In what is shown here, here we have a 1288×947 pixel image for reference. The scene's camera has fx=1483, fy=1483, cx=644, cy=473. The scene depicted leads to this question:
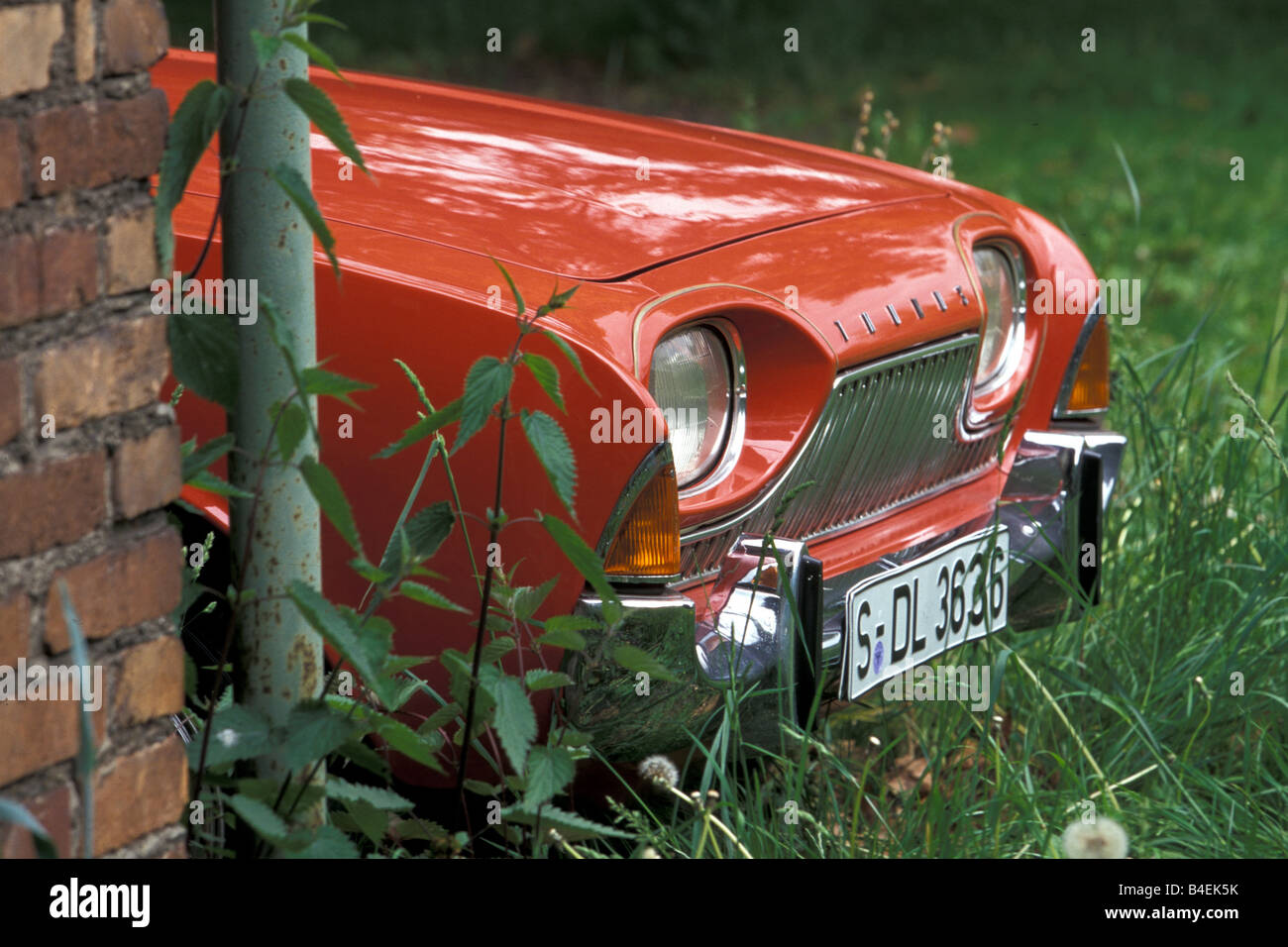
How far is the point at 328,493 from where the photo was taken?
1463mm

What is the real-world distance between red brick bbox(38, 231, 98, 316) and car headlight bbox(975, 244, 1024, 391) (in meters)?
1.80

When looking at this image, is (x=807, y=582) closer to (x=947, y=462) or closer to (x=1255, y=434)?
(x=947, y=462)

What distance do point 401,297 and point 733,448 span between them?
0.55 metres

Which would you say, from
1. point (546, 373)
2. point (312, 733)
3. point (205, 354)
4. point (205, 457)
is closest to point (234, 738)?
point (312, 733)

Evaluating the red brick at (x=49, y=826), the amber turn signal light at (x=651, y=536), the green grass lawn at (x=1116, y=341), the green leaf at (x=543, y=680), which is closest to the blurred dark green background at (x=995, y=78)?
the green grass lawn at (x=1116, y=341)

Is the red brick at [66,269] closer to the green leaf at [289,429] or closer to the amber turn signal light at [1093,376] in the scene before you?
the green leaf at [289,429]

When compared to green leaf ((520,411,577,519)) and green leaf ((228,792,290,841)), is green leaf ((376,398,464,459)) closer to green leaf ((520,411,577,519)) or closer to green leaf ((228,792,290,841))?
green leaf ((520,411,577,519))

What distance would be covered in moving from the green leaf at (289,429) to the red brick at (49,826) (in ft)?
1.23

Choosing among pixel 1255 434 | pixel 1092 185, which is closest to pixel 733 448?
pixel 1255 434

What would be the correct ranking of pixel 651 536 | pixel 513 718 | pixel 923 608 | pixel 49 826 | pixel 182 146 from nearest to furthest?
1. pixel 49 826
2. pixel 182 146
3. pixel 513 718
4. pixel 651 536
5. pixel 923 608

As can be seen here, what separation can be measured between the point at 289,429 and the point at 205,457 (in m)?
0.11

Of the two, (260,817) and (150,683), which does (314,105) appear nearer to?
(150,683)

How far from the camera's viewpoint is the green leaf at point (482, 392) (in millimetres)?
1541

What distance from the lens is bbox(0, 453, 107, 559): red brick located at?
4.14 ft
